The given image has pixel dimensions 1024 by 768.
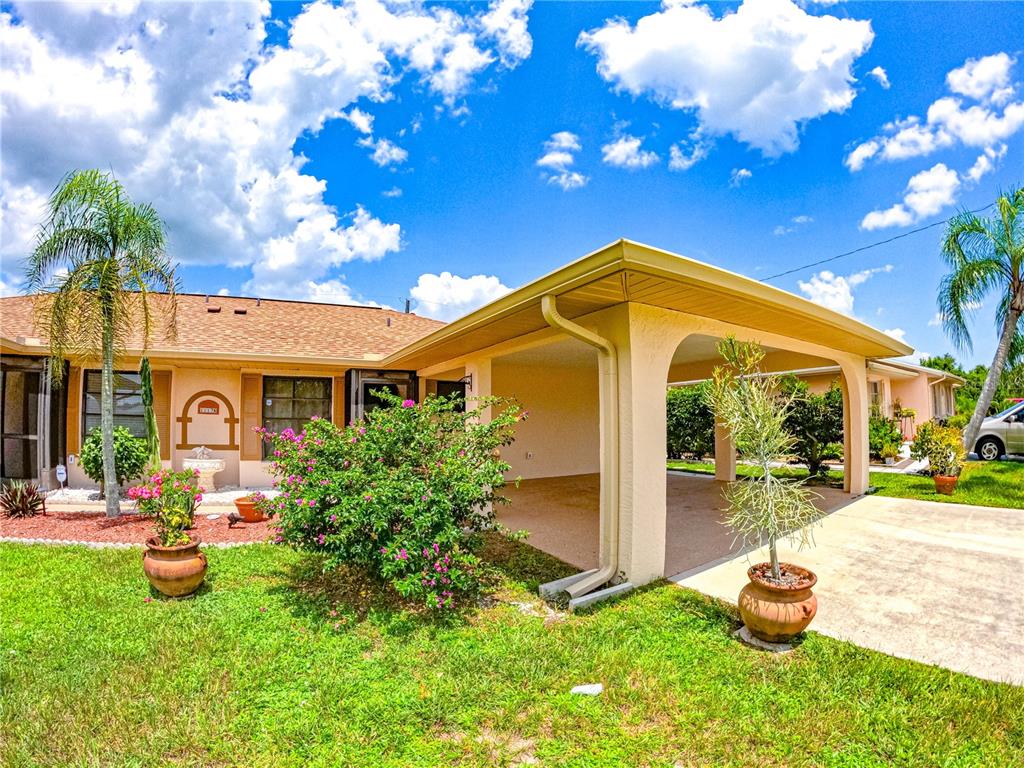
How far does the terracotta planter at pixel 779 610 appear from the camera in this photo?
11.6 feet

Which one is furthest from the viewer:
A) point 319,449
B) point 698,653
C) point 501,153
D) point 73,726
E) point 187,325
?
point 187,325

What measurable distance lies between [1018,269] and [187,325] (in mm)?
19518

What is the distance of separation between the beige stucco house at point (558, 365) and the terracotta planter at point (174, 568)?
346cm

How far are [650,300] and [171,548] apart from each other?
16.2ft

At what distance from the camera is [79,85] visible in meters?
6.22

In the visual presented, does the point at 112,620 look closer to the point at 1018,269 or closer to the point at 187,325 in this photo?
the point at 187,325

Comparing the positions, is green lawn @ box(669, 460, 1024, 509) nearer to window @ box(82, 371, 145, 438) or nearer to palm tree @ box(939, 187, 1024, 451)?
palm tree @ box(939, 187, 1024, 451)

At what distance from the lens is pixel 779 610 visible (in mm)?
3529

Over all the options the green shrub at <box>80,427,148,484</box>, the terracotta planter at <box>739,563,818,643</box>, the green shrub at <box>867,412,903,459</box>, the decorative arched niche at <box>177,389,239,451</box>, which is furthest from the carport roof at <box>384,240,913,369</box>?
the green shrub at <box>867,412,903,459</box>

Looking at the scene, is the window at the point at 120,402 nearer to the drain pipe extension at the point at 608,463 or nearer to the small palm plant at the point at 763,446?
the drain pipe extension at the point at 608,463

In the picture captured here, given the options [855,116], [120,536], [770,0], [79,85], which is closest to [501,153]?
[770,0]

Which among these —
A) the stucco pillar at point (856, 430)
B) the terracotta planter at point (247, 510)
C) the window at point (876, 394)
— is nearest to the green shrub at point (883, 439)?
the window at point (876, 394)

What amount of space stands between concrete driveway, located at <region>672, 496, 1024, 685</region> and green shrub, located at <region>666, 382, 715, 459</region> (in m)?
8.20

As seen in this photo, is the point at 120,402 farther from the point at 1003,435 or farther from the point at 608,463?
the point at 1003,435
